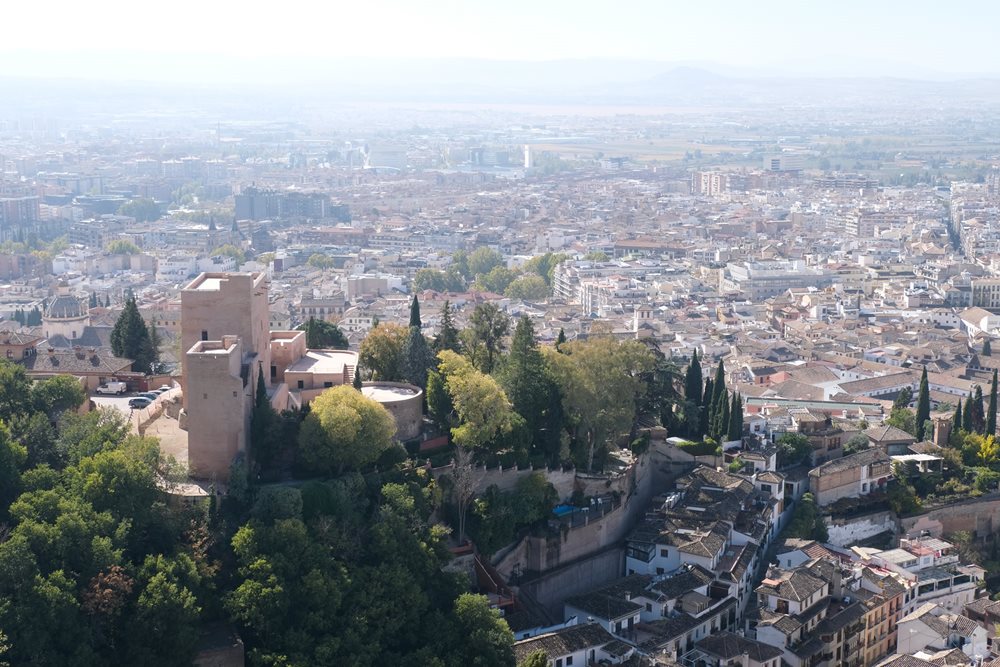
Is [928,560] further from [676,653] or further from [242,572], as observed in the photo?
[242,572]

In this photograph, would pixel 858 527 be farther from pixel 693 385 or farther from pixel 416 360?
pixel 416 360

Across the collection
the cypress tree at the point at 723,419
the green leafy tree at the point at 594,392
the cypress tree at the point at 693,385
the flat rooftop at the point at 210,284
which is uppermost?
the flat rooftop at the point at 210,284

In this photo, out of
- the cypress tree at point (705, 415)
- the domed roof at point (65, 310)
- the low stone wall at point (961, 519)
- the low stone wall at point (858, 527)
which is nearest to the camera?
the low stone wall at point (858, 527)

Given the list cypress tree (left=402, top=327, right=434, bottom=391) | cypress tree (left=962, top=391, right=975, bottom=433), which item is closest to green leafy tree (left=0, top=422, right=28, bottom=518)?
cypress tree (left=402, top=327, right=434, bottom=391)

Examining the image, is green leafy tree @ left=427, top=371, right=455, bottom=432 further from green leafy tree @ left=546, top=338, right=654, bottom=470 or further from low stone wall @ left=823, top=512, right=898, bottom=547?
low stone wall @ left=823, top=512, right=898, bottom=547

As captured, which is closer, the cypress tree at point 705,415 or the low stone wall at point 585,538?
the low stone wall at point 585,538

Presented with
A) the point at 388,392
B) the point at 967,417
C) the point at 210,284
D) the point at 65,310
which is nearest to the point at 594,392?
the point at 388,392

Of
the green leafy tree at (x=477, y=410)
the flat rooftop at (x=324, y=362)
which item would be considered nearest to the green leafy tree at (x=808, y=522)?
the green leafy tree at (x=477, y=410)

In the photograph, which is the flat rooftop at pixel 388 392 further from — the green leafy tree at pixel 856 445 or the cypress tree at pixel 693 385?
the green leafy tree at pixel 856 445
